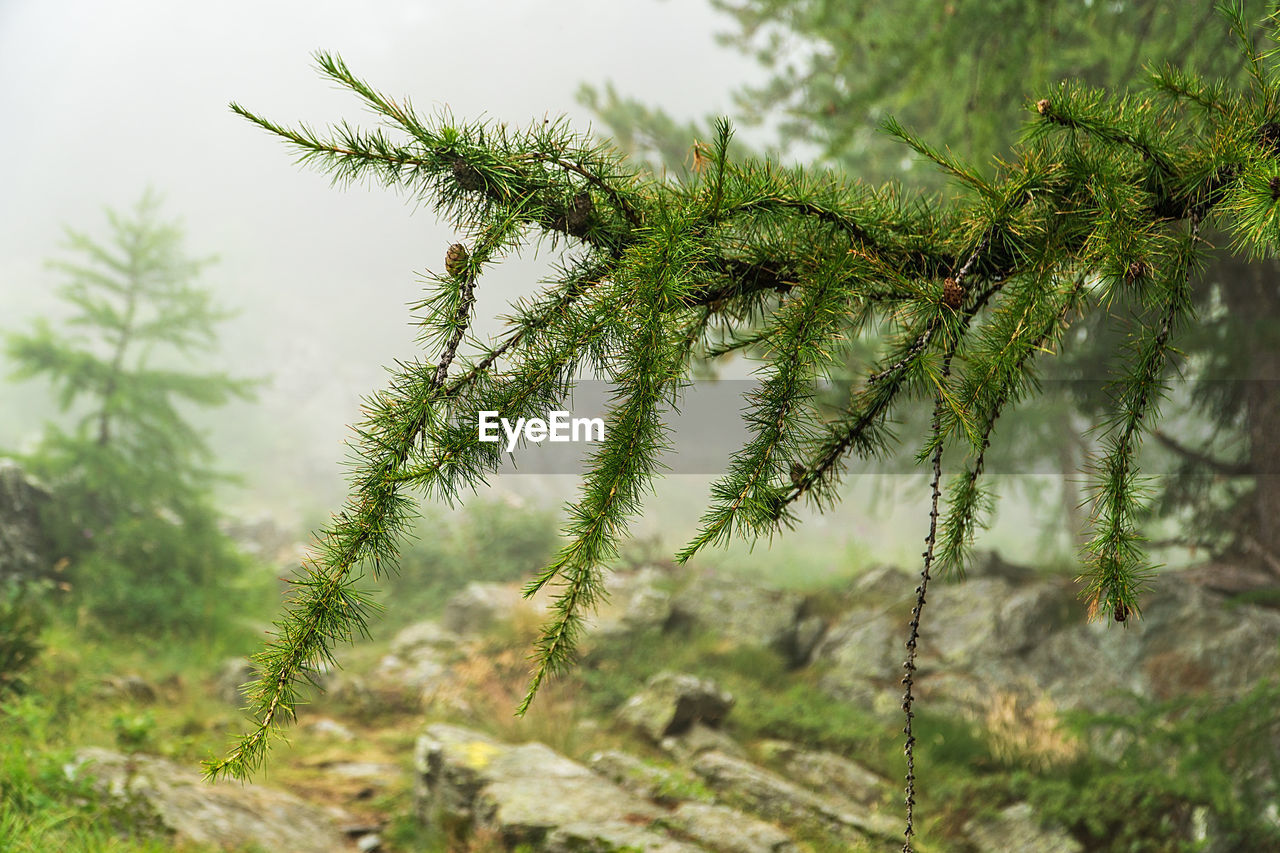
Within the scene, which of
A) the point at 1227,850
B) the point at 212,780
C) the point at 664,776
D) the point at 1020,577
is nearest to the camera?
the point at 212,780

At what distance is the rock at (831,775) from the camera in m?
4.67

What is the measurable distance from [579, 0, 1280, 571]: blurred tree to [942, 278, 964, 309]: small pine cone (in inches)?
10.9

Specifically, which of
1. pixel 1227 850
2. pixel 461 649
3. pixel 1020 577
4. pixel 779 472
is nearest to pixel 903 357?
pixel 779 472

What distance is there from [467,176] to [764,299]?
0.49 meters

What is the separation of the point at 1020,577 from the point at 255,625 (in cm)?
724

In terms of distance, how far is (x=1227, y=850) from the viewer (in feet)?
12.9

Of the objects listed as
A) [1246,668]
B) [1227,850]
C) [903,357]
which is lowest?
[1227,850]

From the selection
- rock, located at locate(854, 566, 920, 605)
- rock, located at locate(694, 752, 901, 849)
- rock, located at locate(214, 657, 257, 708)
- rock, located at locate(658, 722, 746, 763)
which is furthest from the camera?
A: rock, located at locate(854, 566, 920, 605)

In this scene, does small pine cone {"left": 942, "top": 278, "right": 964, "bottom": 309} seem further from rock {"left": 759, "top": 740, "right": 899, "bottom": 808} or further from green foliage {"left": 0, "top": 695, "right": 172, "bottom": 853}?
rock {"left": 759, "top": 740, "right": 899, "bottom": 808}

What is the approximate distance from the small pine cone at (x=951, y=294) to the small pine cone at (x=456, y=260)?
64 cm

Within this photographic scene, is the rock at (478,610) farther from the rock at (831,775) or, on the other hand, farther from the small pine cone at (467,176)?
the small pine cone at (467,176)

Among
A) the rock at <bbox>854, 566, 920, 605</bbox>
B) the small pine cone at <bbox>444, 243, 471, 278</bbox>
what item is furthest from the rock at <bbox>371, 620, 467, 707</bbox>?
the small pine cone at <bbox>444, 243, 471, 278</bbox>

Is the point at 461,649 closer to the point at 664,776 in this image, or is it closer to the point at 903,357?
the point at 664,776

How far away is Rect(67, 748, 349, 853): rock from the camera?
11.0ft
